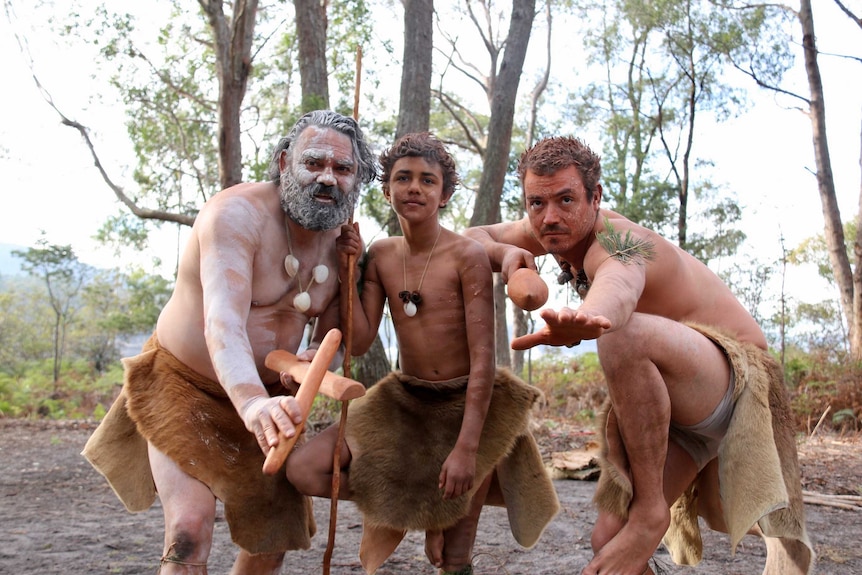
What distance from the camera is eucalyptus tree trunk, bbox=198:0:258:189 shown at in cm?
873

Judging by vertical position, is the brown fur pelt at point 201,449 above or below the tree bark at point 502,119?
below

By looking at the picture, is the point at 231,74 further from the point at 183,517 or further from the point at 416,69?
the point at 183,517

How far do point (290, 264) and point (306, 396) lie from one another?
0.90 meters

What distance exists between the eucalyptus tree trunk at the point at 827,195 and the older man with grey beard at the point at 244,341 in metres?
11.7

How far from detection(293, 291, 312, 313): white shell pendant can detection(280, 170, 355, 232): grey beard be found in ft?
0.82

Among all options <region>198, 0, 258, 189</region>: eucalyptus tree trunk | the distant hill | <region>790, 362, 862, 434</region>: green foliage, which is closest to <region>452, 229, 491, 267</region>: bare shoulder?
<region>198, 0, 258, 189</region>: eucalyptus tree trunk

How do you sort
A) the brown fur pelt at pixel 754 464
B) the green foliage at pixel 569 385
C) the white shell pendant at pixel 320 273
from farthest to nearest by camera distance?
1. the green foliage at pixel 569 385
2. the white shell pendant at pixel 320 273
3. the brown fur pelt at pixel 754 464

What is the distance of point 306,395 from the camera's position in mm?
1956

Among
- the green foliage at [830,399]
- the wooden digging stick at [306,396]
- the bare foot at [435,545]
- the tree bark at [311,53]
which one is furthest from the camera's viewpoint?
the green foliage at [830,399]

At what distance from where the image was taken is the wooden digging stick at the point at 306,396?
183 centimetres

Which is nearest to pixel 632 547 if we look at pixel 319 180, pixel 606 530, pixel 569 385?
pixel 606 530

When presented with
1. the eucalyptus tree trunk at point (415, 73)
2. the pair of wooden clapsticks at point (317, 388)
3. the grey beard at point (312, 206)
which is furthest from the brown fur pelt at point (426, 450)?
the eucalyptus tree trunk at point (415, 73)

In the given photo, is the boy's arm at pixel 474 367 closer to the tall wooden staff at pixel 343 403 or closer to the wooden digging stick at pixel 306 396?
the tall wooden staff at pixel 343 403

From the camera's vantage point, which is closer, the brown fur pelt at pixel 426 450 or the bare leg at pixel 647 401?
the bare leg at pixel 647 401
